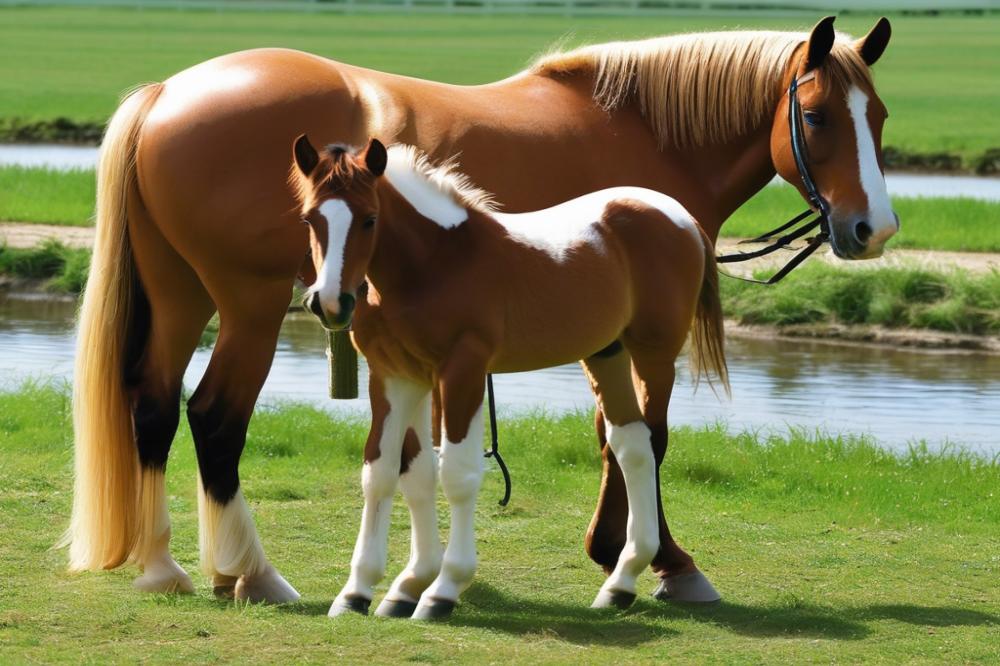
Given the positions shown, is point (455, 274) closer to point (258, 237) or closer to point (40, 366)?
point (258, 237)

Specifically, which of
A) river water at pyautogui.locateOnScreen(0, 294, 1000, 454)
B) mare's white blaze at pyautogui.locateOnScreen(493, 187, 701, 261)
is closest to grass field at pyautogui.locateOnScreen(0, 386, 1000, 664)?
mare's white blaze at pyautogui.locateOnScreen(493, 187, 701, 261)

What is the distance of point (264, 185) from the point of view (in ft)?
17.6

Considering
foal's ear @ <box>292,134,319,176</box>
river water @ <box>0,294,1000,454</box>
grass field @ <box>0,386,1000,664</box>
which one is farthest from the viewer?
river water @ <box>0,294,1000,454</box>

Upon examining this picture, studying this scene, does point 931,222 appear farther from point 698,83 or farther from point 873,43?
point 873,43

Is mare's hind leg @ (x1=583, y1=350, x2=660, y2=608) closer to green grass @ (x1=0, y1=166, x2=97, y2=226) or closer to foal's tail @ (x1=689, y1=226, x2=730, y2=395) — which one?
foal's tail @ (x1=689, y1=226, x2=730, y2=395)

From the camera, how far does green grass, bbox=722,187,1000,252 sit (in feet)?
51.9

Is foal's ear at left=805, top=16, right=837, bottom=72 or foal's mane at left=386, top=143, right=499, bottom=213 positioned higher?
foal's ear at left=805, top=16, right=837, bottom=72

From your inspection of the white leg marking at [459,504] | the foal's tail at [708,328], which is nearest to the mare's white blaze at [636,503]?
the foal's tail at [708,328]

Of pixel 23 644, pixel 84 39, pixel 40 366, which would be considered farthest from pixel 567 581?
pixel 84 39

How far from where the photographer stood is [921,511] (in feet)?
23.4

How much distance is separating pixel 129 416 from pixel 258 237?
3.04ft

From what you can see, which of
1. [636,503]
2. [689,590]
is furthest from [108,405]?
[689,590]

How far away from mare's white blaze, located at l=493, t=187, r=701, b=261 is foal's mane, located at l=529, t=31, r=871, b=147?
2.72 feet

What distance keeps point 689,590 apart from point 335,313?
6.13 ft
